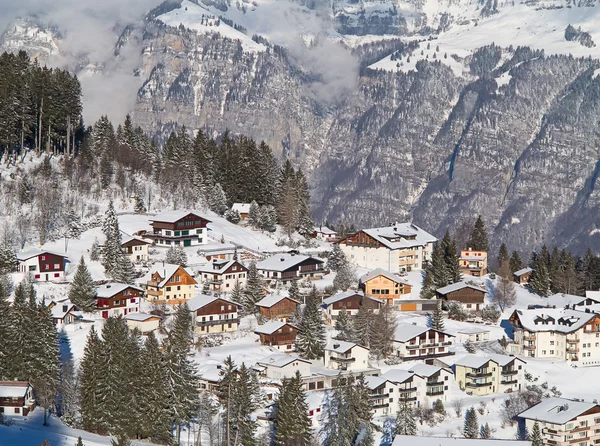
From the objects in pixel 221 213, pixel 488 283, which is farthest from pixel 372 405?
pixel 221 213

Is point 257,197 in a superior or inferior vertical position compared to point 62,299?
superior

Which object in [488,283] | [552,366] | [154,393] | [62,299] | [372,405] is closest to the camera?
[154,393]

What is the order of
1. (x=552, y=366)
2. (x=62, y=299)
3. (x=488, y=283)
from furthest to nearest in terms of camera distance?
(x=488, y=283) → (x=552, y=366) → (x=62, y=299)

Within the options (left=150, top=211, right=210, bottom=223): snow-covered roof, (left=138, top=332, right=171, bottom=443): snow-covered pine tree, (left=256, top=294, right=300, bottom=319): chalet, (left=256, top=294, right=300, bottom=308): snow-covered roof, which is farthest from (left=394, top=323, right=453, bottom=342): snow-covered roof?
(left=150, top=211, right=210, bottom=223): snow-covered roof

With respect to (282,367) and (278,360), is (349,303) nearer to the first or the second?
(278,360)

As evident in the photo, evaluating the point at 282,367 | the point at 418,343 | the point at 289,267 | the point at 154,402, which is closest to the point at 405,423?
the point at 282,367

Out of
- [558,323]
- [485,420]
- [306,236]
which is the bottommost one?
[485,420]

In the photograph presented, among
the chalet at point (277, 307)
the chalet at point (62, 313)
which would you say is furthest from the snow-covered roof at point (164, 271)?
the chalet at point (62, 313)

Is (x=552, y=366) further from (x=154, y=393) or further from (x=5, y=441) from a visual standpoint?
(x=5, y=441)
